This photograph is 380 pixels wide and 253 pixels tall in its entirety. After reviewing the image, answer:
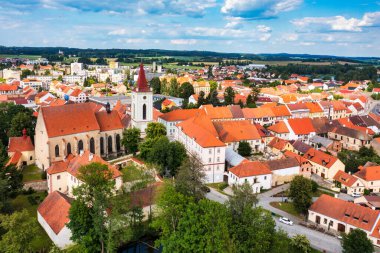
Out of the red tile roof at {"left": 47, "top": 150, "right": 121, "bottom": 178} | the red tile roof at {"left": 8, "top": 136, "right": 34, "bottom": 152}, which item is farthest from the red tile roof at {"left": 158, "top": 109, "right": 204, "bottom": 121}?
the red tile roof at {"left": 47, "top": 150, "right": 121, "bottom": 178}

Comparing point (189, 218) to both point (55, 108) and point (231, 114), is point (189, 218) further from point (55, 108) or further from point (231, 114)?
point (231, 114)

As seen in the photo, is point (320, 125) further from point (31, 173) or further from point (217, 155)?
point (31, 173)

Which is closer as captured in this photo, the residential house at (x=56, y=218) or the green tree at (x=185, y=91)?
the residential house at (x=56, y=218)

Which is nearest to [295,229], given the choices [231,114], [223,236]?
[223,236]

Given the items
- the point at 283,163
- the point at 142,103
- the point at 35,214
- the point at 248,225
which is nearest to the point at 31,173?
the point at 35,214

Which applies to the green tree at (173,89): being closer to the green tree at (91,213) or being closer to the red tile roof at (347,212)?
the red tile roof at (347,212)

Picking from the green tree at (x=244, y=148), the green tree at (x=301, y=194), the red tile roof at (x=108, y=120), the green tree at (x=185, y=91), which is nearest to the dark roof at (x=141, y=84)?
the red tile roof at (x=108, y=120)

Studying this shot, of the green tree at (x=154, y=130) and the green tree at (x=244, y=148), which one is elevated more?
the green tree at (x=154, y=130)

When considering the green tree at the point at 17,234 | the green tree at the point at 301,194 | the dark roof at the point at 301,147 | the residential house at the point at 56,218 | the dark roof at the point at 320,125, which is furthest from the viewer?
the dark roof at the point at 320,125
